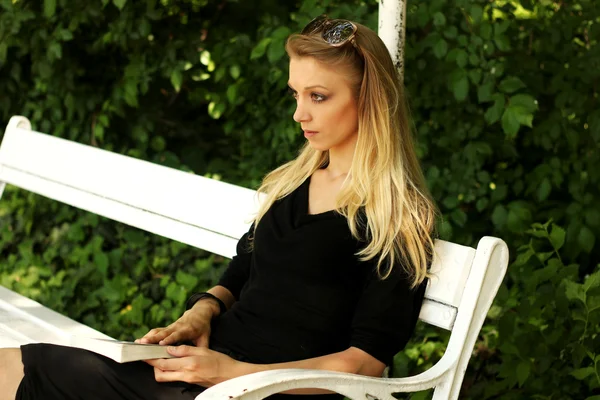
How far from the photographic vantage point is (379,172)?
249 cm

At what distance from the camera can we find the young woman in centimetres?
239

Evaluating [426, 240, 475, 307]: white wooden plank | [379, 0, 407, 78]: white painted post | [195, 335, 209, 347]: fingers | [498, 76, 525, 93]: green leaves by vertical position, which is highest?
[379, 0, 407, 78]: white painted post

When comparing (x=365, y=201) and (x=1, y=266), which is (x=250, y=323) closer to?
(x=365, y=201)

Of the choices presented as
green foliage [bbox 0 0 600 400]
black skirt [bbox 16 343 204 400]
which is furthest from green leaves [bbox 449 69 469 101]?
black skirt [bbox 16 343 204 400]

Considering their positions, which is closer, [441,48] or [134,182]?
[134,182]

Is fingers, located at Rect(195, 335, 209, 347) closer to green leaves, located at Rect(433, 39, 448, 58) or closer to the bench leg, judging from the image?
the bench leg

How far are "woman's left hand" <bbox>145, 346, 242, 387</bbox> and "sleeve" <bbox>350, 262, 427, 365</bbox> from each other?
1.01ft

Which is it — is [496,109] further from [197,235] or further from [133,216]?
[133,216]

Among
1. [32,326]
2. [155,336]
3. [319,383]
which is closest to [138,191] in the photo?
[32,326]

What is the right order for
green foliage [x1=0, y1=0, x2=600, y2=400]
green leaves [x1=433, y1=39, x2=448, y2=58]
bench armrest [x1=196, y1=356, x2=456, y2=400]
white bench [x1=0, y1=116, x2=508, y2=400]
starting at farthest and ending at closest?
green leaves [x1=433, y1=39, x2=448, y2=58]
green foliage [x1=0, y1=0, x2=600, y2=400]
white bench [x1=0, y1=116, x2=508, y2=400]
bench armrest [x1=196, y1=356, x2=456, y2=400]

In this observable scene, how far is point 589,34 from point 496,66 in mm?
483

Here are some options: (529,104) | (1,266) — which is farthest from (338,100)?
(1,266)

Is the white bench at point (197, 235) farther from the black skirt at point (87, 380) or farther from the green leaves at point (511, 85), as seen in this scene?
the green leaves at point (511, 85)

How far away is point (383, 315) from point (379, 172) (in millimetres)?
359
